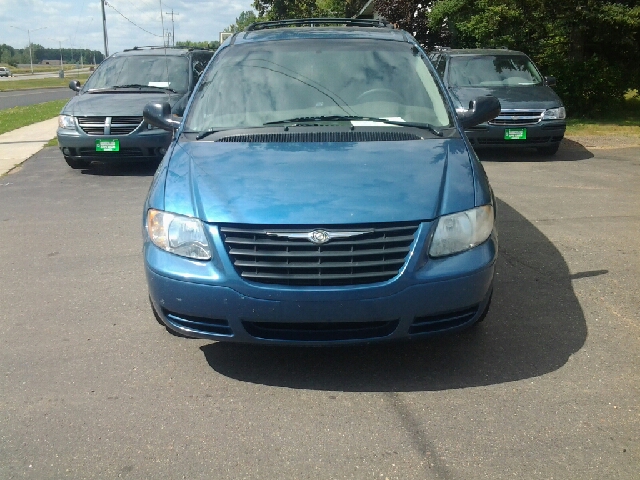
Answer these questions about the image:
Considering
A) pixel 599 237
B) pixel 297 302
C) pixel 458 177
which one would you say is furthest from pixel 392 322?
pixel 599 237

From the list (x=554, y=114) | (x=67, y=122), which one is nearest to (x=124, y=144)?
(x=67, y=122)

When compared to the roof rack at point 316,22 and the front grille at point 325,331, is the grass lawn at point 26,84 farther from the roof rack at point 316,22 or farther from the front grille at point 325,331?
the front grille at point 325,331

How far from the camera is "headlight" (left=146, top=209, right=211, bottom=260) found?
12.0ft

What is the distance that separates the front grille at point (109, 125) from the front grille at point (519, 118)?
5.33 meters

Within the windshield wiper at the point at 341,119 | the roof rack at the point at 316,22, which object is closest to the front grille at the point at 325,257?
the windshield wiper at the point at 341,119

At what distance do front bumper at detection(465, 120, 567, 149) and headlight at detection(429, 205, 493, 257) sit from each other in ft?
24.7

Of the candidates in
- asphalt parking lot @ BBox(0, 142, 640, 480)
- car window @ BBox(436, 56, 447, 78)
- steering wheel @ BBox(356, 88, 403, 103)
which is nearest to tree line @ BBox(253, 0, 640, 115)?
car window @ BBox(436, 56, 447, 78)

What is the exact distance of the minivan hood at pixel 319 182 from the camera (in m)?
3.59

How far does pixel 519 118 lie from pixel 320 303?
27.8 ft

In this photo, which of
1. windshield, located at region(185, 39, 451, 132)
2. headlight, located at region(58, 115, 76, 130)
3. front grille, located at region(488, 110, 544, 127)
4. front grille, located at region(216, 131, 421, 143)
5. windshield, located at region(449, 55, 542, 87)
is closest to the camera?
front grille, located at region(216, 131, 421, 143)

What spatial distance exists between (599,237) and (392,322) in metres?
3.75

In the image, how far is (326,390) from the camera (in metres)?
3.72

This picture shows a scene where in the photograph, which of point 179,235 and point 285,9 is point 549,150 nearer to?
point 179,235

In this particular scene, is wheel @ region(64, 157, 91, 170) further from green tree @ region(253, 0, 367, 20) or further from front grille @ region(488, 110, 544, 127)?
green tree @ region(253, 0, 367, 20)
